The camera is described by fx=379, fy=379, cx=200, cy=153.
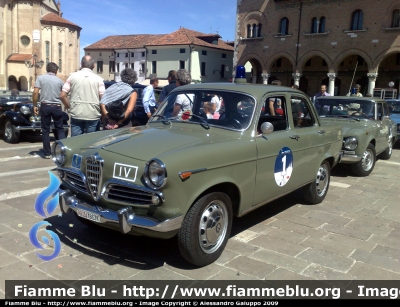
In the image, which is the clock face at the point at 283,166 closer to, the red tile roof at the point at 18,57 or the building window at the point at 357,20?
the building window at the point at 357,20

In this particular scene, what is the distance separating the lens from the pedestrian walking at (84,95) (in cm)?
623

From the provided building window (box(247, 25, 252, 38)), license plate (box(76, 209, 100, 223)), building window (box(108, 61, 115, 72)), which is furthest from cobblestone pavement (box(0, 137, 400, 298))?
building window (box(108, 61, 115, 72))

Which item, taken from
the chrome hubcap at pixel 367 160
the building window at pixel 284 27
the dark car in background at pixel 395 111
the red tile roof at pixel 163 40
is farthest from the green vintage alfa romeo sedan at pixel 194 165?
the red tile roof at pixel 163 40

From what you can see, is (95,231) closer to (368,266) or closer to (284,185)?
(284,185)

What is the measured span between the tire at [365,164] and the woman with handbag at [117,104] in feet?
15.9

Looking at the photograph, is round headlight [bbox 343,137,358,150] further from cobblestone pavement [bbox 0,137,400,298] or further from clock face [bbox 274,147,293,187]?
clock face [bbox 274,147,293,187]

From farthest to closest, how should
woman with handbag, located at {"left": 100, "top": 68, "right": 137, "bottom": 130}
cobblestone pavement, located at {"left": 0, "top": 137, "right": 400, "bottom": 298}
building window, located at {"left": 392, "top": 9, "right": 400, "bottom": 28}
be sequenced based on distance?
building window, located at {"left": 392, "top": 9, "right": 400, "bottom": 28} < woman with handbag, located at {"left": 100, "top": 68, "right": 137, "bottom": 130} < cobblestone pavement, located at {"left": 0, "top": 137, "right": 400, "bottom": 298}

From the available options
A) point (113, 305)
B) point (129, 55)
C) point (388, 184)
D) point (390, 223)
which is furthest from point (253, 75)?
point (113, 305)

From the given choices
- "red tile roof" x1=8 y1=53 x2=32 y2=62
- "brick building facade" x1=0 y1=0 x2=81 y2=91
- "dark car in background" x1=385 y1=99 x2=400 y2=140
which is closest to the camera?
"dark car in background" x1=385 y1=99 x2=400 y2=140

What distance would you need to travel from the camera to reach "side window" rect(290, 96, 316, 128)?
5.02m

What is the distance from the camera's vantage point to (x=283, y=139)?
4.51m

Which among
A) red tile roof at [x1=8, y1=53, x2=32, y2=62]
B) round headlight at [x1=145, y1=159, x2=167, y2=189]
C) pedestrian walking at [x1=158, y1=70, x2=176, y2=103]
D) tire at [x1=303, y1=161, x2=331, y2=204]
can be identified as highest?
red tile roof at [x1=8, y1=53, x2=32, y2=62]

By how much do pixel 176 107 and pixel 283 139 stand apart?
138 cm

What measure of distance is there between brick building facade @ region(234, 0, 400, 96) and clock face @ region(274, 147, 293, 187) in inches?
1167
